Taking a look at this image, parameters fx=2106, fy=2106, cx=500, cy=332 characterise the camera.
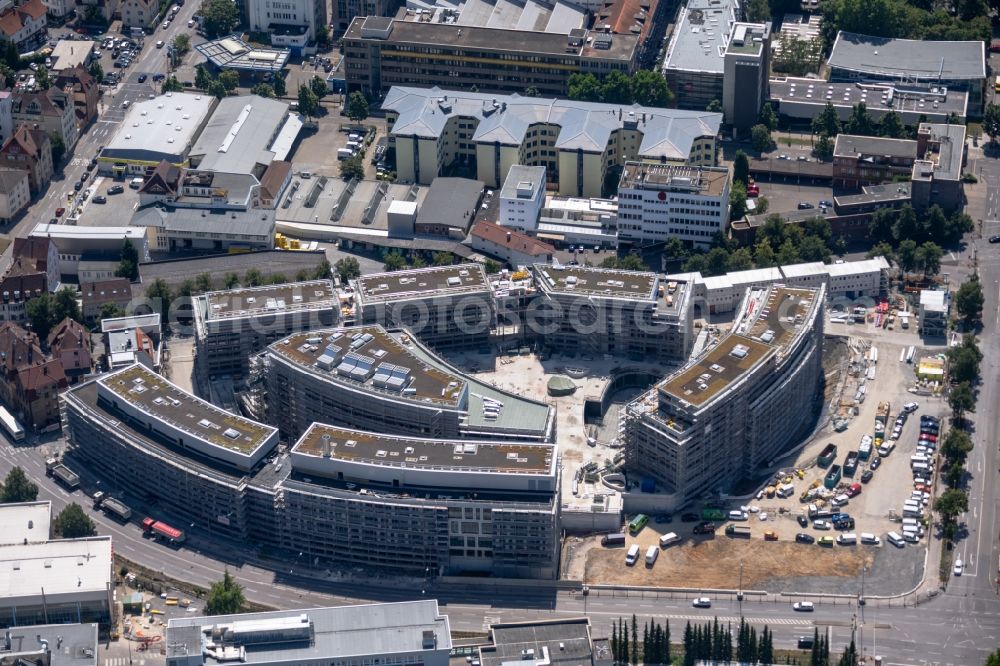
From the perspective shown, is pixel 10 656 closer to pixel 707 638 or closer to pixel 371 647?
pixel 371 647

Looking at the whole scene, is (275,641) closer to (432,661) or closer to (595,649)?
(432,661)

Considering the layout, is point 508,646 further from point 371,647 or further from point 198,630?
point 198,630

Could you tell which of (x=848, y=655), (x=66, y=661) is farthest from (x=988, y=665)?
(x=66, y=661)

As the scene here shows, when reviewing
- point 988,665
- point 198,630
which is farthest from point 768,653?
point 198,630

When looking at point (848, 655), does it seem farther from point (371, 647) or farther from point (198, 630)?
point (198, 630)

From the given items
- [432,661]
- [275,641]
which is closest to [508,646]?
[432,661]
